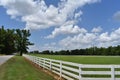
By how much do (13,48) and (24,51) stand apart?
13.2 metres

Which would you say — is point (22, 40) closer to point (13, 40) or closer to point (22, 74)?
point (13, 40)

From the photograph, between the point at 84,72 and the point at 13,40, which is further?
the point at 13,40

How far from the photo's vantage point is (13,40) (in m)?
125

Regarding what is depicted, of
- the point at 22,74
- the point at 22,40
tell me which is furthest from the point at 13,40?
the point at 22,74

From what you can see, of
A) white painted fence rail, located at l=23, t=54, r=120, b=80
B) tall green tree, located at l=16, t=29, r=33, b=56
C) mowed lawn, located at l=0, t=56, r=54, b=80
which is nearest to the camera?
white painted fence rail, located at l=23, t=54, r=120, b=80

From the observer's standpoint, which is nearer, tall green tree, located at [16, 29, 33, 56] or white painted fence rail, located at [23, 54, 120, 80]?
white painted fence rail, located at [23, 54, 120, 80]

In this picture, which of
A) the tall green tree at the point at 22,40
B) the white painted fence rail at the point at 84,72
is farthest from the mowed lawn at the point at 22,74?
the tall green tree at the point at 22,40

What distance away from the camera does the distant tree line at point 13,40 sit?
118000mm

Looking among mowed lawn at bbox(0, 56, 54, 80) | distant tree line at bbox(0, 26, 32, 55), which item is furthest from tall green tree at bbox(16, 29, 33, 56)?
mowed lawn at bbox(0, 56, 54, 80)

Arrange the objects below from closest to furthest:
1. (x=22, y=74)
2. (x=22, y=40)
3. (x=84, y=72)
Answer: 1. (x=84, y=72)
2. (x=22, y=74)
3. (x=22, y=40)

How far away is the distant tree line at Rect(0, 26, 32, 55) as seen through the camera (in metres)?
118

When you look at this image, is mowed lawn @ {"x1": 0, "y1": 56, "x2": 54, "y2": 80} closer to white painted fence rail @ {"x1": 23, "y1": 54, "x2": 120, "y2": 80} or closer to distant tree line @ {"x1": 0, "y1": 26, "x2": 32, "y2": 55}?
white painted fence rail @ {"x1": 23, "y1": 54, "x2": 120, "y2": 80}

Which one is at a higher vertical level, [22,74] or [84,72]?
[84,72]

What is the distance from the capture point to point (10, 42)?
125562 millimetres
